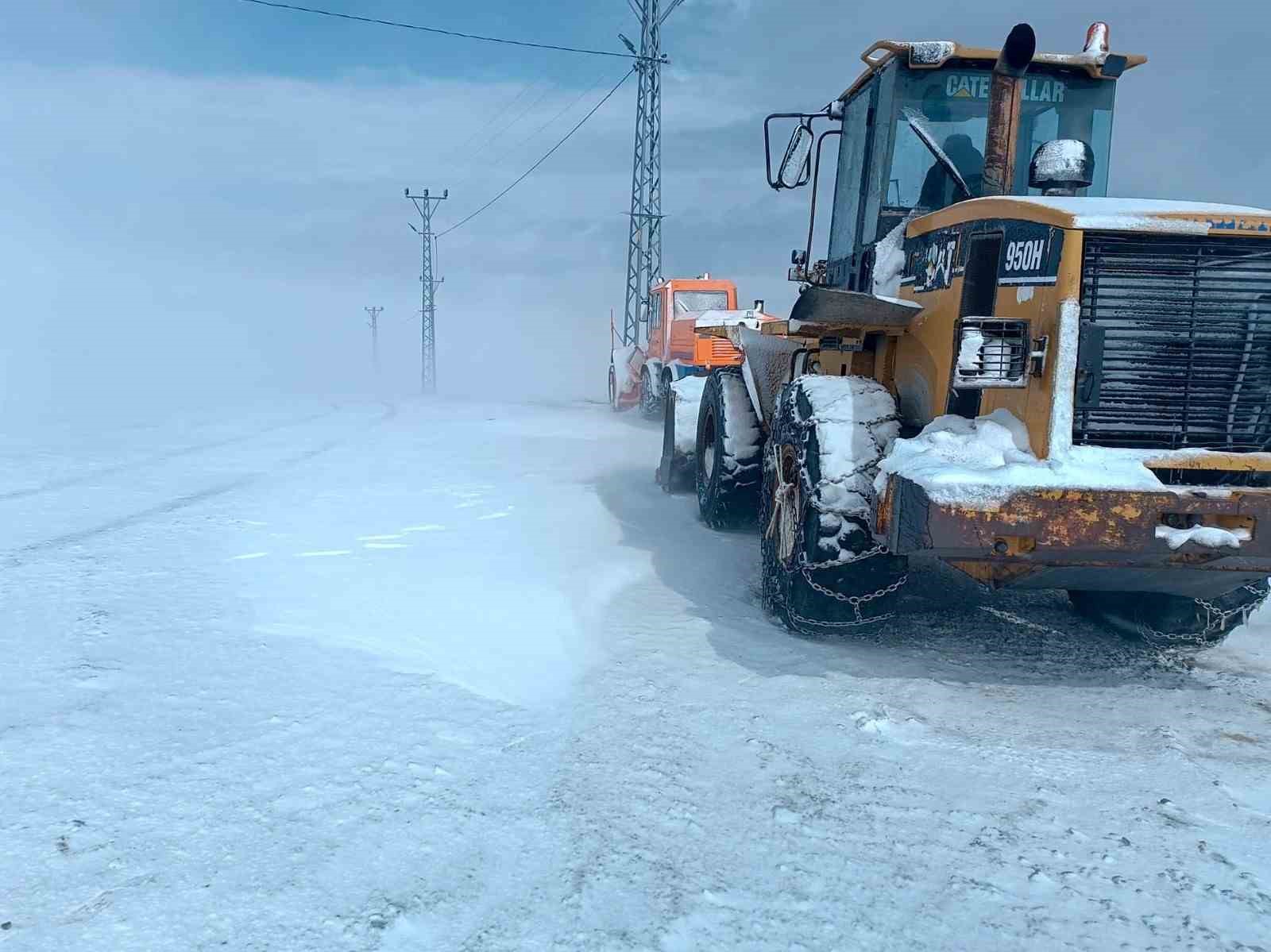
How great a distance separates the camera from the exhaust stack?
4.64m

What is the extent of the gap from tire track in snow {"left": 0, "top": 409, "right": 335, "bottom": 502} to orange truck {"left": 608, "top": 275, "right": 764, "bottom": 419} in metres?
7.21

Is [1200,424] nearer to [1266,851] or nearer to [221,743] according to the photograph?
[1266,851]

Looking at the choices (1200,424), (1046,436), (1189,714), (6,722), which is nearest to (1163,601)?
(1189,714)

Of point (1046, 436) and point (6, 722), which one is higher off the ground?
point (1046, 436)

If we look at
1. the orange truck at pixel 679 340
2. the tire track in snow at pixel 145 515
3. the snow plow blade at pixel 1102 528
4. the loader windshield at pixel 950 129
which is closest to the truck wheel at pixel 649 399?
the orange truck at pixel 679 340

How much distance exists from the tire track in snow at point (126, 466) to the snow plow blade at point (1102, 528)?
785 centimetres

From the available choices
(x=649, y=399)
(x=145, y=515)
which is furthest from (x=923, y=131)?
(x=649, y=399)

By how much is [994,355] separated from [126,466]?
388 inches

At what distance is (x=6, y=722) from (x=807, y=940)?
291cm

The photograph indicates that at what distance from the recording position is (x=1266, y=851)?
2916 millimetres

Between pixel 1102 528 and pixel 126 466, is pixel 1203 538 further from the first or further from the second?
pixel 126 466

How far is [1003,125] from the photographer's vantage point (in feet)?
16.0

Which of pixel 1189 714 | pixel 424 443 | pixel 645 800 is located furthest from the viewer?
pixel 424 443

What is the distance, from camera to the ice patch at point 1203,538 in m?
3.63
